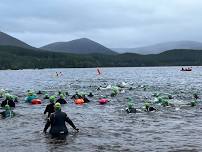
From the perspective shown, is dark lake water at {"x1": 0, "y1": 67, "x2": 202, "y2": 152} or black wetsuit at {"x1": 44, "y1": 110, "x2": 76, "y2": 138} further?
black wetsuit at {"x1": 44, "y1": 110, "x2": 76, "y2": 138}

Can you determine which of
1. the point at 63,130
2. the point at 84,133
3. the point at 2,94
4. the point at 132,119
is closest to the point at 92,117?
the point at 132,119

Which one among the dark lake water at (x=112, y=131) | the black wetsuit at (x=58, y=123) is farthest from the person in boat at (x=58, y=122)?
the dark lake water at (x=112, y=131)

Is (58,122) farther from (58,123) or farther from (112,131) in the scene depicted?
(112,131)

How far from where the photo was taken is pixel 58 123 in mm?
26266

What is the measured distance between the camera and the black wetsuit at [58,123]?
2611 centimetres

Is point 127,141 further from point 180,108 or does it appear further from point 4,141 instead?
point 180,108

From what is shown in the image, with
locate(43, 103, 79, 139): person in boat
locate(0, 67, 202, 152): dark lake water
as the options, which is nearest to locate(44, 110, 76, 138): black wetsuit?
locate(43, 103, 79, 139): person in boat

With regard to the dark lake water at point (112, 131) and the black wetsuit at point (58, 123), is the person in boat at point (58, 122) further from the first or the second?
the dark lake water at point (112, 131)

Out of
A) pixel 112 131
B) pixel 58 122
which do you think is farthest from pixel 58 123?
pixel 112 131

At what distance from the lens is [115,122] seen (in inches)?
1352

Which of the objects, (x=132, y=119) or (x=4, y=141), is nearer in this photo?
(x=4, y=141)

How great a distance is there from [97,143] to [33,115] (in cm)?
1397

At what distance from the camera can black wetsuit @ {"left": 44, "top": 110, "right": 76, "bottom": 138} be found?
85.7 ft

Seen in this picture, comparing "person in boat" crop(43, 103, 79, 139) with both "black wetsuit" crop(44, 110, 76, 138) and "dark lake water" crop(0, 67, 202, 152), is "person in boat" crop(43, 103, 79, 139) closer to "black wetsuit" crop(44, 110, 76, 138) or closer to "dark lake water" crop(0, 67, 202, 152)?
"black wetsuit" crop(44, 110, 76, 138)
